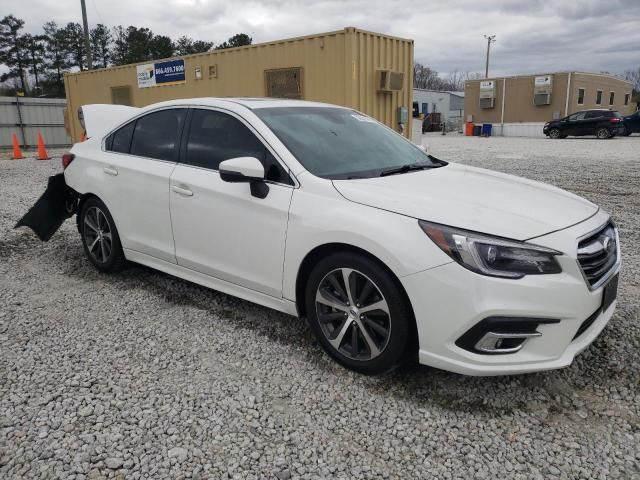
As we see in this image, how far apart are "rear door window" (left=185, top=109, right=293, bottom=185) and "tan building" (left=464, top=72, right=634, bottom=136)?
3316 centimetres

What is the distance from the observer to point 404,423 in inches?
101

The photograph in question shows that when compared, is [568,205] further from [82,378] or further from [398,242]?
[82,378]

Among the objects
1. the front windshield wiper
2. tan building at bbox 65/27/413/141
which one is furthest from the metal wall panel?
the front windshield wiper

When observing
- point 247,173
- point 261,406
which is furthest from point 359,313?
point 247,173

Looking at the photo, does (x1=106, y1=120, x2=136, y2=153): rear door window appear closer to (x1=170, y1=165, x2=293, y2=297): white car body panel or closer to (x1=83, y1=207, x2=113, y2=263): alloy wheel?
(x1=83, y1=207, x2=113, y2=263): alloy wheel

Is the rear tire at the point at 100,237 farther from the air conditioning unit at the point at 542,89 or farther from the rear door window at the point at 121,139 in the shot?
the air conditioning unit at the point at 542,89

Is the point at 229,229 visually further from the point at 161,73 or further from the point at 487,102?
the point at 487,102

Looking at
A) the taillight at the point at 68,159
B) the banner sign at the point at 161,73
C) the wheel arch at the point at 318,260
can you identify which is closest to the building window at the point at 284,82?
the banner sign at the point at 161,73

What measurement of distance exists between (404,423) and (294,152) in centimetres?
173

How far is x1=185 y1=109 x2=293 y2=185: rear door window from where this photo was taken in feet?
10.9

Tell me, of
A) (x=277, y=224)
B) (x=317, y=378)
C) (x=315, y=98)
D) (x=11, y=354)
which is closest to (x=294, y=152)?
(x=277, y=224)

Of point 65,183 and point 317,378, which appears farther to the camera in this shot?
point 65,183

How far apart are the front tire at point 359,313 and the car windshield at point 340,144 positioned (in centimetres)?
63

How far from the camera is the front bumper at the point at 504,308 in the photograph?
2422 mm
